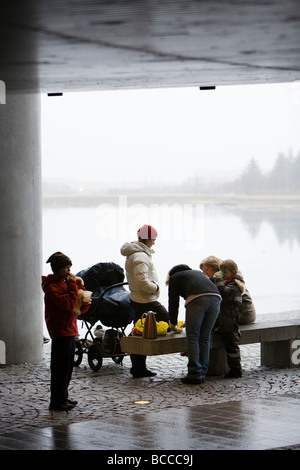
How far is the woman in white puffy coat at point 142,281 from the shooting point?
412 inches

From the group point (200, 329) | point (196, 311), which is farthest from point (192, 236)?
point (196, 311)

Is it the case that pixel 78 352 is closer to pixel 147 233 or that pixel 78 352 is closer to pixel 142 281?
pixel 142 281

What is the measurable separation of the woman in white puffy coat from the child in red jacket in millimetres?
1971

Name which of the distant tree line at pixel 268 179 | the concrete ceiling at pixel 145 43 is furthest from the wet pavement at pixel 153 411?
the distant tree line at pixel 268 179

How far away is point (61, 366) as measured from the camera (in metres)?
8.49

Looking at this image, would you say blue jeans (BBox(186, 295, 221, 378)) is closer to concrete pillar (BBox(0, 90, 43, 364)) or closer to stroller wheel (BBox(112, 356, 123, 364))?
stroller wheel (BBox(112, 356, 123, 364))

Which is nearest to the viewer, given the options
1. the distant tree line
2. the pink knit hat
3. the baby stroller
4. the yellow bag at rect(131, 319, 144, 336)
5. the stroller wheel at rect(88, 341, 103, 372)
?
the yellow bag at rect(131, 319, 144, 336)

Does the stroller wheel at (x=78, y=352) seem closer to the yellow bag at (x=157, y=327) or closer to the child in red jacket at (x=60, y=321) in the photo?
the yellow bag at (x=157, y=327)

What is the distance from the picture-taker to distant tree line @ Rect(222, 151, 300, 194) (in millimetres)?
21188

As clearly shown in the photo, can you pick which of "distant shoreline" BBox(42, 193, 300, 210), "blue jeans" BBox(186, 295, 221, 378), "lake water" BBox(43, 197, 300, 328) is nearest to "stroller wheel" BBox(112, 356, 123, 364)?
"blue jeans" BBox(186, 295, 221, 378)

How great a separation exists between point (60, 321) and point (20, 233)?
3.39m

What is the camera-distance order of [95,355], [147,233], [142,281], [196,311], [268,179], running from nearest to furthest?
[196,311]
[142,281]
[147,233]
[95,355]
[268,179]

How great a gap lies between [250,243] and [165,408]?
14.0 meters

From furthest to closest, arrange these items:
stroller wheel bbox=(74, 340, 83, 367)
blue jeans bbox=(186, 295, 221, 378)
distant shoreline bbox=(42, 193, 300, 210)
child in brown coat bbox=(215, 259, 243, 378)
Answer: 1. distant shoreline bbox=(42, 193, 300, 210)
2. stroller wheel bbox=(74, 340, 83, 367)
3. child in brown coat bbox=(215, 259, 243, 378)
4. blue jeans bbox=(186, 295, 221, 378)
